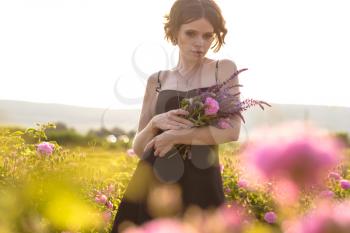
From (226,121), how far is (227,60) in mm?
815

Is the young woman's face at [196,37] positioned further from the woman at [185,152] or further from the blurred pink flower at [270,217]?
the blurred pink flower at [270,217]

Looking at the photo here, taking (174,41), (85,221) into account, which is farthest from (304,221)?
(174,41)

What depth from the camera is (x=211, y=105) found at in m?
2.09

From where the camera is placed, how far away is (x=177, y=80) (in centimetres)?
322

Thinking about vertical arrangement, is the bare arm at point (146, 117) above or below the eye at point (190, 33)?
below

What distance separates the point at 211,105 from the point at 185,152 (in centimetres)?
61

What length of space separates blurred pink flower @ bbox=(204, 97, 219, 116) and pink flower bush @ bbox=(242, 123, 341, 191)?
63.1 inches

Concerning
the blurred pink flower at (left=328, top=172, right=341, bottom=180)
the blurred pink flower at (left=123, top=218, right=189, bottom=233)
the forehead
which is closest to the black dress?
the forehead

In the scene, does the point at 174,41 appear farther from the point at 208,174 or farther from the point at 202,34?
the point at 208,174

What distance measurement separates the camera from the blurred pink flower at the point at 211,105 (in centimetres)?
209

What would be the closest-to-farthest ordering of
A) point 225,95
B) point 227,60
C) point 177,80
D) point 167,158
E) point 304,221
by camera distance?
point 304,221 < point 225,95 < point 167,158 < point 227,60 < point 177,80

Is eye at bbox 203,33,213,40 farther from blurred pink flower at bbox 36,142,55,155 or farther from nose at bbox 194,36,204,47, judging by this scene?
blurred pink flower at bbox 36,142,55,155

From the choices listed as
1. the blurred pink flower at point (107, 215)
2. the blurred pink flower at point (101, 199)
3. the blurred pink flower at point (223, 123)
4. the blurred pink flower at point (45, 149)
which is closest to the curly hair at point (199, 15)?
the blurred pink flower at point (223, 123)

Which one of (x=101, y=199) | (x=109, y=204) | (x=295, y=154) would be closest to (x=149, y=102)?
(x=101, y=199)
